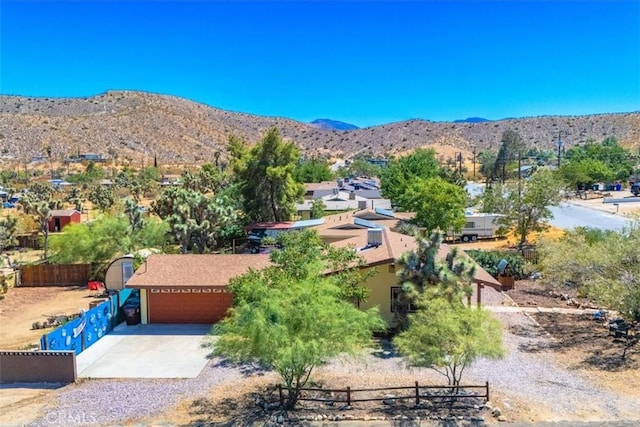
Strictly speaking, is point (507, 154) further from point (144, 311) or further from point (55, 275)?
point (144, 311)

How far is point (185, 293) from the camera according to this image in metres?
22.4

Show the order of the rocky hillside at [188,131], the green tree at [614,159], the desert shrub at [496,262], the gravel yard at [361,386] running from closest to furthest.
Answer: the gravel yard at [361,386]
the desert shrub at [496,262]
the green tree at [614,159]
the rocky hillside at [188,131]

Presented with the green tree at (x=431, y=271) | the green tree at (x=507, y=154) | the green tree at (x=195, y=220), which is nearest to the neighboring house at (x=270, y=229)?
the green tree at (x=195, y=220)

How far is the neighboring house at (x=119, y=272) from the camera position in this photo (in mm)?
27281

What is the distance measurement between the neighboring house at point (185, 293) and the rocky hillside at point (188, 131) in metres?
99.8

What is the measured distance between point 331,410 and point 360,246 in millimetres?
10476

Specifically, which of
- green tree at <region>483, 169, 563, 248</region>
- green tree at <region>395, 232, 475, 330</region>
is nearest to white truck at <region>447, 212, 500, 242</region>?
green tree at <region>483, 169, 563, 248</region>

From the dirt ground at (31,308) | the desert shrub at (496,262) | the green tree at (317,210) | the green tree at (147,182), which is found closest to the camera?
the dirt ground at (31,308)

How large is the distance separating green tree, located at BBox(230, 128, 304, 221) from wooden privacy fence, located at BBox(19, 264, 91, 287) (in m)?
14.3

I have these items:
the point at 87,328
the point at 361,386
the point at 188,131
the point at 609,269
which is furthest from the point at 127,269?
the point at 188,131

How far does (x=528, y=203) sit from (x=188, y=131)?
387 feet

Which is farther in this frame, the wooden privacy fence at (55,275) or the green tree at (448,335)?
the wooden privacy fence at (55,275)

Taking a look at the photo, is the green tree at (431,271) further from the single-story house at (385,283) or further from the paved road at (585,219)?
the paved road at (585,219)

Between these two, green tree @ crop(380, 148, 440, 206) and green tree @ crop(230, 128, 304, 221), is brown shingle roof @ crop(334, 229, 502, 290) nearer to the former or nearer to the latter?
green tree @ crop(230, 128, 304, 221)
